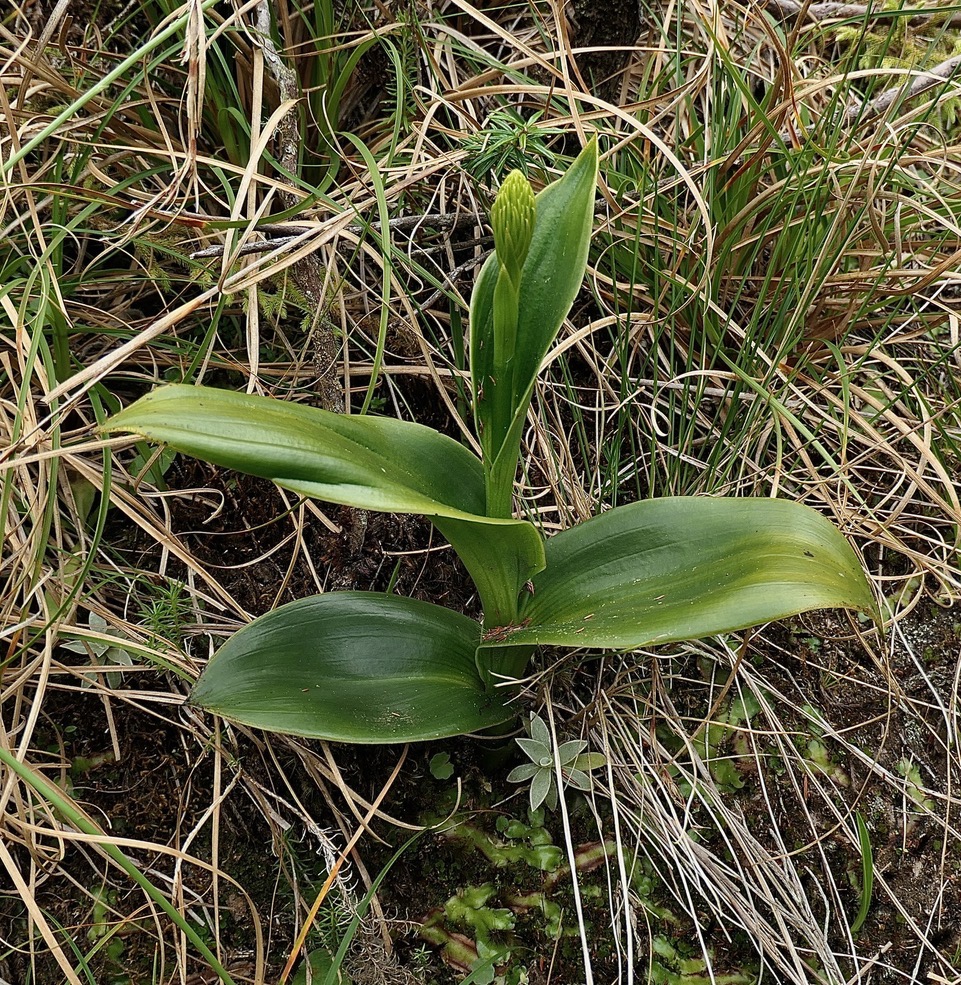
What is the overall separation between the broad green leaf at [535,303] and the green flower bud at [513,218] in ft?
0.34

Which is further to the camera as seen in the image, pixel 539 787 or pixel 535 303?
pixel 539 787

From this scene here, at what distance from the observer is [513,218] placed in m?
0.72

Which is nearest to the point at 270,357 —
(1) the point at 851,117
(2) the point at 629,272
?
(2) the point at 629,272

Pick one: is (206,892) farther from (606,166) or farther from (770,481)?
(606,166)

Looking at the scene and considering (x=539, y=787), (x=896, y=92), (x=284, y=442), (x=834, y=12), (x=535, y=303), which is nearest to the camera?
(x=284, y=442)

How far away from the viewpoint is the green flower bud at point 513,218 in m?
0.71

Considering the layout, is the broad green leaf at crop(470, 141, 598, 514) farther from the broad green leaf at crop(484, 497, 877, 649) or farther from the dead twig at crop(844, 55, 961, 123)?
the dead twig at crop(844, 55, 961, 123)

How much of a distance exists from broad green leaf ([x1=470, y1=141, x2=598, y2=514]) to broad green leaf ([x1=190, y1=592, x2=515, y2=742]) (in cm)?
21

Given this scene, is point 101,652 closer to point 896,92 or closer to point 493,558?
point 493,558

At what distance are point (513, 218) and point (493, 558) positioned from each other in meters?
0.35

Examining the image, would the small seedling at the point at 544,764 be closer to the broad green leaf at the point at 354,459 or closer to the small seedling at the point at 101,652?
the broad green leaf at the point at 354,459

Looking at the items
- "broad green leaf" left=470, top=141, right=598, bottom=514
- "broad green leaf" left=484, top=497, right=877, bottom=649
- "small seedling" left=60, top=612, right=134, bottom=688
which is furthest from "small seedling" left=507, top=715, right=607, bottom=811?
"small seedling" left=60, top=612, right=134, bottom=688

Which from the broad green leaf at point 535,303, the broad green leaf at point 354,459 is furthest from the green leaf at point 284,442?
the broad green leaf at point 535,303

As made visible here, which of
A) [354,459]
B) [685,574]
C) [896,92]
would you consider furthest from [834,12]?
[354,459]
